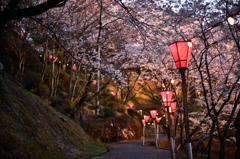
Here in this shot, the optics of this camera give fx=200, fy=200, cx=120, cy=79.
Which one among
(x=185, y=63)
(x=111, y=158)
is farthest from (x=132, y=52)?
(x=185, y=63)

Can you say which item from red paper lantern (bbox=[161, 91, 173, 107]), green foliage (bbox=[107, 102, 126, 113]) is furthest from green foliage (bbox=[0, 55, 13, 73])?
green foliage (bbox=[107, 102, 126, 113])

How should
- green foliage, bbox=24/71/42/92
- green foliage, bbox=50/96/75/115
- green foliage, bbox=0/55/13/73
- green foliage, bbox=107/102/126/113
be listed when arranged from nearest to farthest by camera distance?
green foliage, bbox=0/55/13/73 → green foliage, bbox=24/71/42/92 → green foliage, bbox=50/96/75/115 → green foliage, bbox=107/102/126/113

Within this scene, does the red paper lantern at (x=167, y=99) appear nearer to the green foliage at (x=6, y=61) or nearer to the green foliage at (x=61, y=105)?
the green foliage at (x=61, y=105)

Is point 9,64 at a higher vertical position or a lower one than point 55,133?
higher

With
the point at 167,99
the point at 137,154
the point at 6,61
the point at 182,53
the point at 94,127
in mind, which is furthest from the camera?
the point at 94,127

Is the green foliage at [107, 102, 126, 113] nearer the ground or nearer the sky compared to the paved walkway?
nearer the sky

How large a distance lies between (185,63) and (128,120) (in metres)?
19.6

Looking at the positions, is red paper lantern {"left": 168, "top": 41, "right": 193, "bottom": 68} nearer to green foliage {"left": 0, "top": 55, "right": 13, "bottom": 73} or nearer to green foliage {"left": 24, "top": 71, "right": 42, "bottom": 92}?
green foliage {"left": 24, "top": 71, "right": 42, "bottom": 92}

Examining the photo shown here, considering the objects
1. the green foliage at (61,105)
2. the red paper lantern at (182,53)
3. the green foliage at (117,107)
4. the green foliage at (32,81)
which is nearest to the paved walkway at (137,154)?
the green foliage at (61,105)

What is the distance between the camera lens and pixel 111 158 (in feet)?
28.0

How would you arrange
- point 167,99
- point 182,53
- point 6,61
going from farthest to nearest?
1. point 6,61
2. point 167,99
3. point 182,53

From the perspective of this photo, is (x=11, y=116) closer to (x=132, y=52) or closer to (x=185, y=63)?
(x=185, y=63)

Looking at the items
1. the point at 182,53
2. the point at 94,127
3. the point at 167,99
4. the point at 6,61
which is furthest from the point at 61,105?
the point at 182,53

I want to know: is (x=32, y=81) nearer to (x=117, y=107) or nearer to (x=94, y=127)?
(x=94, y=127)
